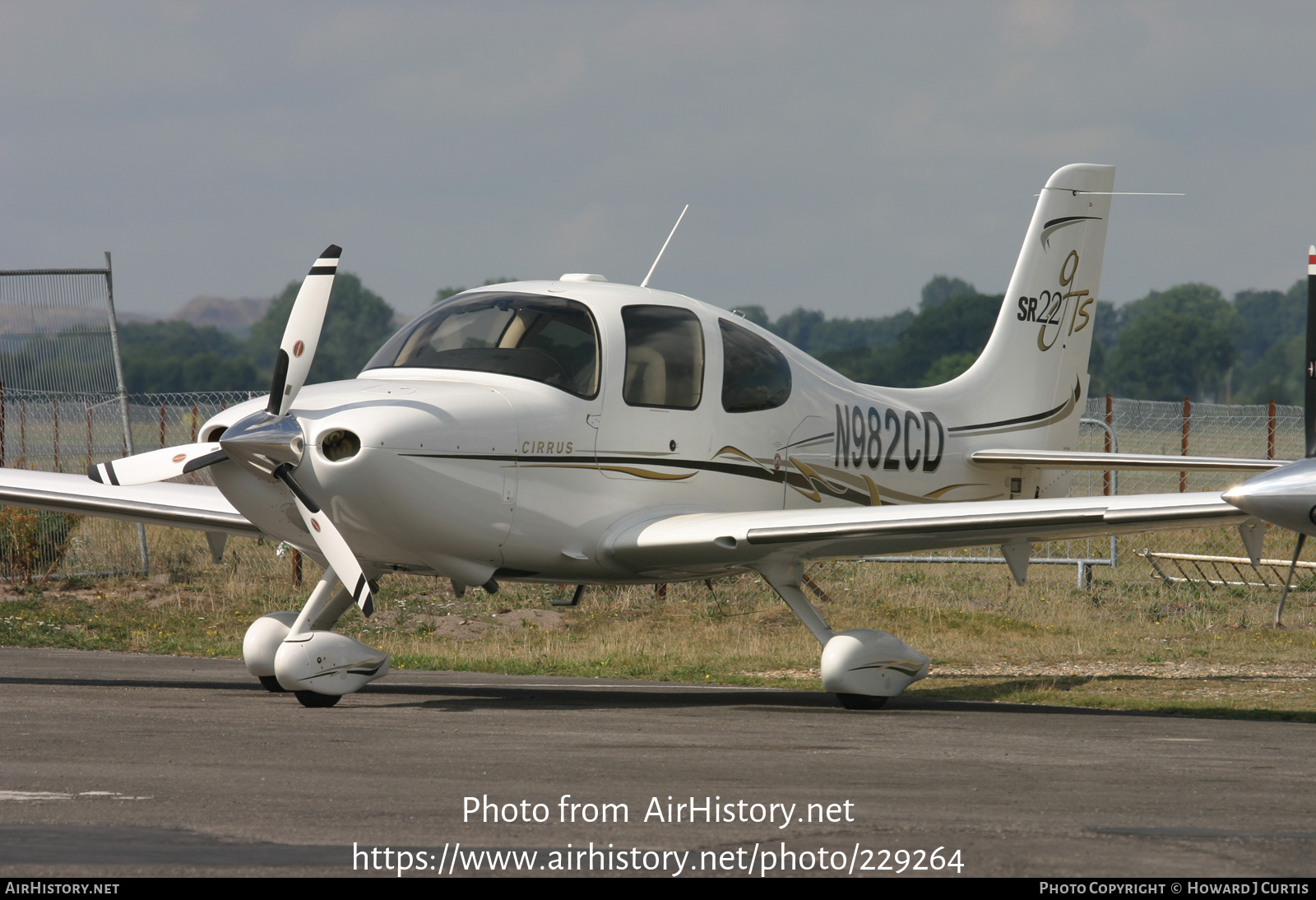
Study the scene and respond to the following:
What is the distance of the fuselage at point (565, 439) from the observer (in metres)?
9.02

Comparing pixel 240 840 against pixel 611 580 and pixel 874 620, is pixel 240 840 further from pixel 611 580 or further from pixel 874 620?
pixel 874 620

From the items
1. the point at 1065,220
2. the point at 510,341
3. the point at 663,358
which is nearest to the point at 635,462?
the point at 663,358

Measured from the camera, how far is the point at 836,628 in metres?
15.8

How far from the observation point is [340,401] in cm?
898

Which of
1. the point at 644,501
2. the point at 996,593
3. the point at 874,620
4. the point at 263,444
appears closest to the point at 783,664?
the point at 874,620

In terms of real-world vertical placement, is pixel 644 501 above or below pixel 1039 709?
above

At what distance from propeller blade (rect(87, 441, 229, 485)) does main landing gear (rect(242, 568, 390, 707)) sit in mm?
1337

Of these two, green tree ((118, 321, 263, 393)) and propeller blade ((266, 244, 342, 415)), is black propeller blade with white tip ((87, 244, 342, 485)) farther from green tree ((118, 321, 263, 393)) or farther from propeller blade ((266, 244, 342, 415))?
green tree ((118, 321, 263, 393))

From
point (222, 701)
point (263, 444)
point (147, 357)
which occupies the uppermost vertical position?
point (147, 357)

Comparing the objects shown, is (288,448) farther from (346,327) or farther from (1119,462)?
(346,327)

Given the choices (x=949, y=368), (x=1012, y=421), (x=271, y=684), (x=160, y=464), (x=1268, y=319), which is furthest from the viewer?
(x=1268, y=319)

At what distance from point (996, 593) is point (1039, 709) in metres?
7.43

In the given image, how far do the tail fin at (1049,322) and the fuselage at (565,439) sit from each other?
2.15m

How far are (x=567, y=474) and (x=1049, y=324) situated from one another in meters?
6.36
